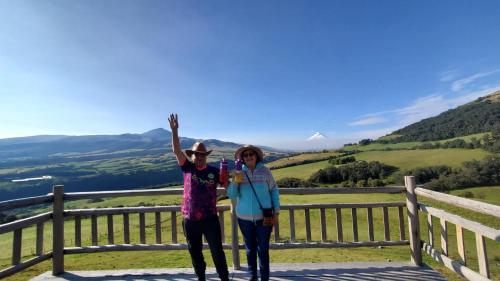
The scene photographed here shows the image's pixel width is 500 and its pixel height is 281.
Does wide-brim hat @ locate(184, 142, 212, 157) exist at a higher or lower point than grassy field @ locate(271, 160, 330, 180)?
higher

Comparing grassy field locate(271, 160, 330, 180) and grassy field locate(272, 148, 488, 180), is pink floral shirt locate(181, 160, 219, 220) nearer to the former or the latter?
grassy field locate(271, 160, 330, 180)

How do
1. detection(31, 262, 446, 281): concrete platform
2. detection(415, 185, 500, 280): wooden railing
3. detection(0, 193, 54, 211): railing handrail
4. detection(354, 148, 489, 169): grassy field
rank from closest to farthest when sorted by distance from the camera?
1. detection(415, 185, 500, 280): wooden railing
2. detection(0, 193, 54, 211): railing handrail
3. detection(31, 262, 446, 281): concrete platform
4. detection(354, 148, 489, 169): grassy field

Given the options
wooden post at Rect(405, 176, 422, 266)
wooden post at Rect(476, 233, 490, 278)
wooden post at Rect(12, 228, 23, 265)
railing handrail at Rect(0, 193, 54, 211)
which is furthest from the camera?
wooden post at Rect(405, 176, 422, 266)

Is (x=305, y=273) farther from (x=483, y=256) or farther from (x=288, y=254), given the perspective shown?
(x=288, y=254)

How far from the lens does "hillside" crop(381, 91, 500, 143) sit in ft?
360

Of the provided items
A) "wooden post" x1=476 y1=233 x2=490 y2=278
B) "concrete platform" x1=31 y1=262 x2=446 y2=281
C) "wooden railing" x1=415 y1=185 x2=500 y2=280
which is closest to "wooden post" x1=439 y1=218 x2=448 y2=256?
"wooden railing" x1=415 y1=185 x2=500 y2=280

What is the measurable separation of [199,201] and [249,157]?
2.74ft

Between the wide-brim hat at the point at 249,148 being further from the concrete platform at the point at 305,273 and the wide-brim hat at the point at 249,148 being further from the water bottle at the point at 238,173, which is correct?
the concrete platform at the point at 305,273

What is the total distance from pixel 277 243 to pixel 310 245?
0.54 meters

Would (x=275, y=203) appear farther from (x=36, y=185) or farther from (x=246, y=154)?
(x=36, y=185)

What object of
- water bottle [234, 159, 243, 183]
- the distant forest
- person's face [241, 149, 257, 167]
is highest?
the distant forest

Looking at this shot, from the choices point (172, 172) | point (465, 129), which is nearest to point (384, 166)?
point (465, 129)

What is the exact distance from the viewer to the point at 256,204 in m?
4.08

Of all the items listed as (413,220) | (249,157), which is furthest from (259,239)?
(413,220)
